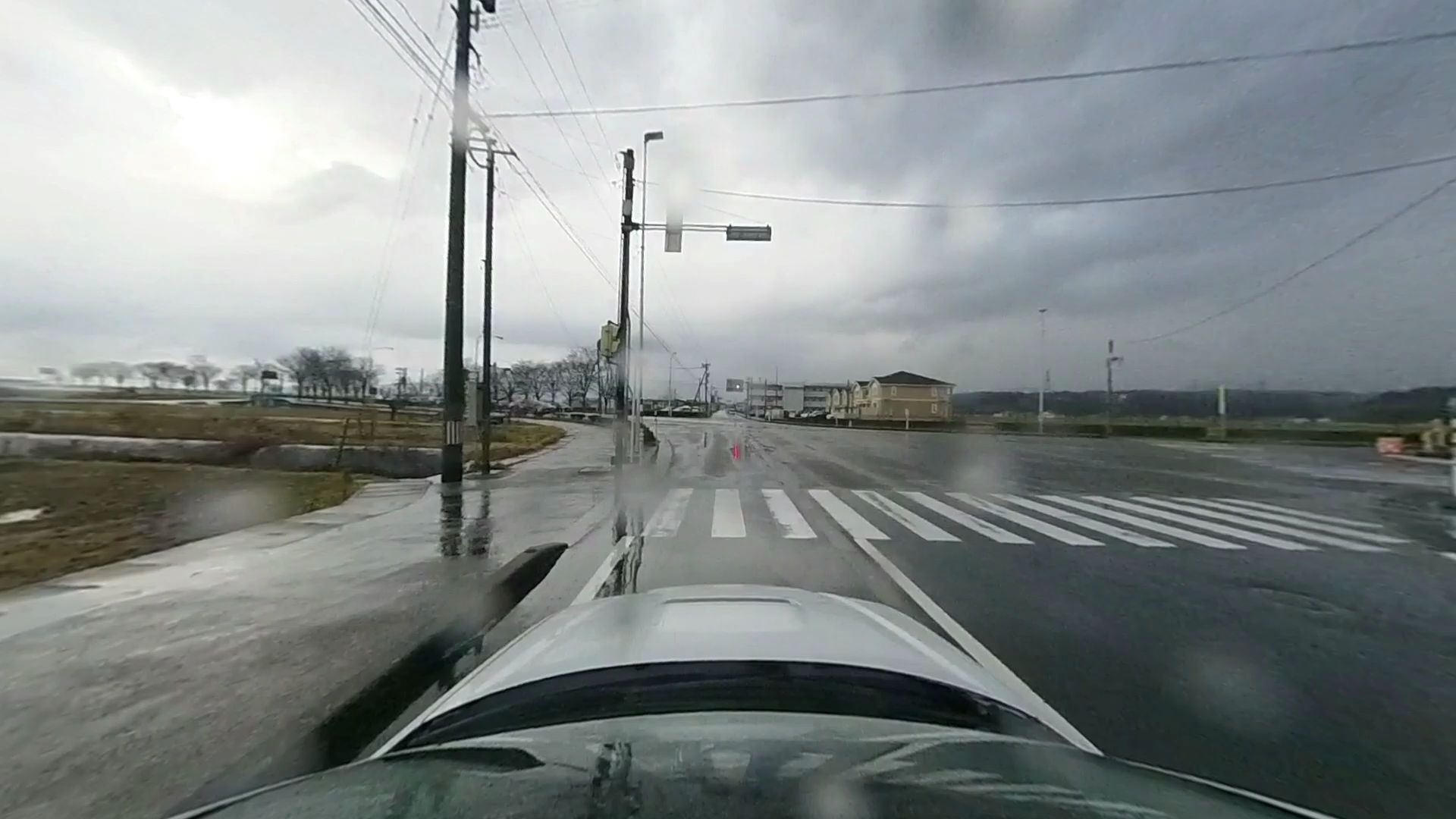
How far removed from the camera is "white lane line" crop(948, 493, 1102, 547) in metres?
11.1

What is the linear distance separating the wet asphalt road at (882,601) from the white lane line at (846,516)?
0.20 m

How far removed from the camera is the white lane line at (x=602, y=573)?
7.43 meters

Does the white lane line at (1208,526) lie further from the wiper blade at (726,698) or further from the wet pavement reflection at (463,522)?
the wiper blade at (726,698)

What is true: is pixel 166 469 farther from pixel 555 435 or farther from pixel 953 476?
pixel 555 435

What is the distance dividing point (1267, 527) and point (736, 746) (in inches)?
552

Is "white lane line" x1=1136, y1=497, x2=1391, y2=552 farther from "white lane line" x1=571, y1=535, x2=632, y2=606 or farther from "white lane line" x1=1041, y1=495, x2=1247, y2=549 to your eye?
"white lane line" x1=571, y1=535, x2=632, y2=606

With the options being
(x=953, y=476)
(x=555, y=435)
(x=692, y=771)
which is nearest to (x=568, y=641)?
(x=692, y=771)

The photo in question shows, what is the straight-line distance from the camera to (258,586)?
789 centimetres

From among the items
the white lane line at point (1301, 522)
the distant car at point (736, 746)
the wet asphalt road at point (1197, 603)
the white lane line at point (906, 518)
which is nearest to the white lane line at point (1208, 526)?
the wet asphalt road at point (1197, 603)

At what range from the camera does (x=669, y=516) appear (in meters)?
13.4

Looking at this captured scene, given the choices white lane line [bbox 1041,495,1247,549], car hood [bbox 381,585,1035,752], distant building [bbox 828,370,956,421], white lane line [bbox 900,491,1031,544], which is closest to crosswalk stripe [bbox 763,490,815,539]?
white lane line [bbox 900,491,1031,544]

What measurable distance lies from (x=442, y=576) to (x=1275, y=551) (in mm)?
10340

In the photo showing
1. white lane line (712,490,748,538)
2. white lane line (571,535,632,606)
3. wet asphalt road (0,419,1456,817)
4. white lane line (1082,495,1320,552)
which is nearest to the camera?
wet asphalt road (0,419,1456,817)

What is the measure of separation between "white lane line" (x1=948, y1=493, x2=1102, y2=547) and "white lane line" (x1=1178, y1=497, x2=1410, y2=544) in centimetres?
409
